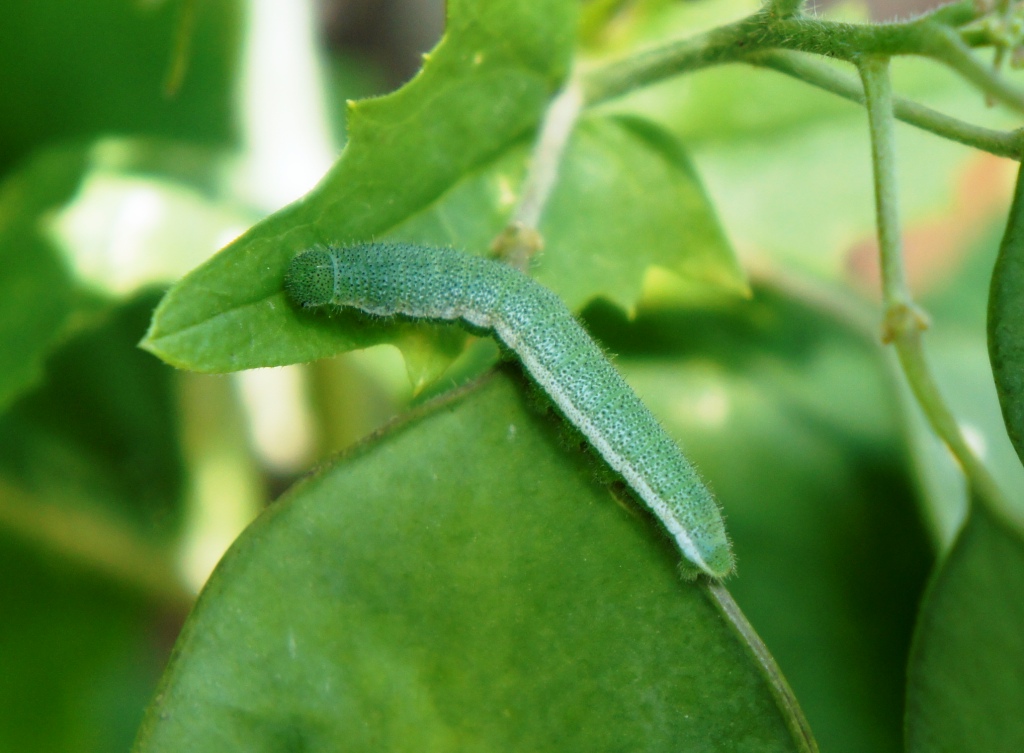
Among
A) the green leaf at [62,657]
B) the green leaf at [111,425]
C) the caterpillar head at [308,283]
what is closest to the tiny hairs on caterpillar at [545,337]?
the caterpillar head at [308,283]

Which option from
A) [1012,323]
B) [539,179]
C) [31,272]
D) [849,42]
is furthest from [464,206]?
[31,272]

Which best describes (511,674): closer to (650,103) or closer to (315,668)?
(315,668)

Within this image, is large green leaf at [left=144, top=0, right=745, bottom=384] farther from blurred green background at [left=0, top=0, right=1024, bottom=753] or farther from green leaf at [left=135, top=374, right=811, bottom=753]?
blurred green background at [left=0, top=0, right=1024, bottom=753]

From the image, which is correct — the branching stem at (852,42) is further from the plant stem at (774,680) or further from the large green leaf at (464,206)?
the plant stem at (774,680)

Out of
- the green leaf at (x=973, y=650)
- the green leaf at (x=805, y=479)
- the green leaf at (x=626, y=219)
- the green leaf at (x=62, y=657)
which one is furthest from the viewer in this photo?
the green leaf at (x=62, y=657)

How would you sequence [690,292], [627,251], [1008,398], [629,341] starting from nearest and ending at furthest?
[1008,398]
[627,251]
[629,341]
[690,292]

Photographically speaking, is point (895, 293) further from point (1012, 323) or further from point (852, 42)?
point (852, 42)

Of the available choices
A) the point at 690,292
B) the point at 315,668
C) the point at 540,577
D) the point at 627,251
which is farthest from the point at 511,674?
the point at 690,292
